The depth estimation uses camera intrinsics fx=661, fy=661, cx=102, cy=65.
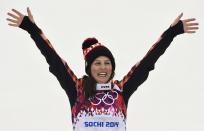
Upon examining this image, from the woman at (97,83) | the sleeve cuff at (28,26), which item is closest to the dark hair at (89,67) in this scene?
the woman at (97,83)

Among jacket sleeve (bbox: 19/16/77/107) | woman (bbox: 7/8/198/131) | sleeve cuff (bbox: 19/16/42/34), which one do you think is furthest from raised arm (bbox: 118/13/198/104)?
sleeve cuff (bbox: 19/16/42/34)

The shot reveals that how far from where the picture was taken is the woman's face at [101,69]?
8.43ft

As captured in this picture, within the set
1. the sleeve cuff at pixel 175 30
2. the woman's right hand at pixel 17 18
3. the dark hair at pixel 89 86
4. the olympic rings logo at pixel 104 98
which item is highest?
the woman's right hand at pixel 17 18

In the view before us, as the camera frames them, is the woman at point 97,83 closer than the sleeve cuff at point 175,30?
Yes

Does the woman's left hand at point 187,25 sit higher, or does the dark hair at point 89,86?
the woman's left hand at point 187,25

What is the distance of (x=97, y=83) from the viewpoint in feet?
8.49

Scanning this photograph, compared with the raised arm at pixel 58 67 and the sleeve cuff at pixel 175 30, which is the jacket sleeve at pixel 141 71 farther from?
the raised arm at pixel 58 67

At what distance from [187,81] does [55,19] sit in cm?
95

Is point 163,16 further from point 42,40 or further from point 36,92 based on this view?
point 42,40

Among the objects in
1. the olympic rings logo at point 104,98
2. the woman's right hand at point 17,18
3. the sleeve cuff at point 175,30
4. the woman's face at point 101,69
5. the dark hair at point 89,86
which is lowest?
the olympic rings logo at point 104,98

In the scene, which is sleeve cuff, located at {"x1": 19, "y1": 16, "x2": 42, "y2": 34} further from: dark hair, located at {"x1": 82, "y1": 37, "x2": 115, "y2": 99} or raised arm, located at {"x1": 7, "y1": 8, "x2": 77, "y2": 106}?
dark hair, located at {"x1": 82, "y1": 37, "x2": 115, "y2": 99}

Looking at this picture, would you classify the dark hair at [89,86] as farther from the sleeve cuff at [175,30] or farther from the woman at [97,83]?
the sleeve cuff at [175,30]

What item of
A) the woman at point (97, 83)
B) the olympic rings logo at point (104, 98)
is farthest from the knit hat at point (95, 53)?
the olympic rings logo at point (104, 98)

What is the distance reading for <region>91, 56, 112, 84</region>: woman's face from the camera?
2.57 metres
